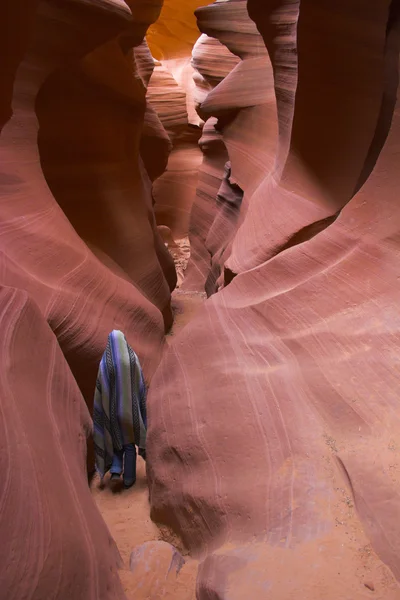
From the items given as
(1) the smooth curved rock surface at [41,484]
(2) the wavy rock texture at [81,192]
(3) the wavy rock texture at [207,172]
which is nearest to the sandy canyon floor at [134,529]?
(1) the smooth curved rock surface at [41,484]

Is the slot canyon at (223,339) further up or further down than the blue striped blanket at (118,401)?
further up

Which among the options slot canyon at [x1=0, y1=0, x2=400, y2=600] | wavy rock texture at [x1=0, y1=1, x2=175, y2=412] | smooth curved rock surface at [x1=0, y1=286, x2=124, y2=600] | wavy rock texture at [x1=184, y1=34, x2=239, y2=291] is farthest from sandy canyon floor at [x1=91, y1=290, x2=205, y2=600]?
wavy rock texture at [x1=184, y1=34, x2=239, y2=291]

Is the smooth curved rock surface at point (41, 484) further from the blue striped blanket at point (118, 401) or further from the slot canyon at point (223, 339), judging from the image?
the blue striped blanket at point (118, 401)

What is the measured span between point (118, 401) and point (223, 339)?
667mm

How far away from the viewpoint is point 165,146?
7980 mm

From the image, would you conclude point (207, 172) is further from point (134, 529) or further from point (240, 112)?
point (134, 529)

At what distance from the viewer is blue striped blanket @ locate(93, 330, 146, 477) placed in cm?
304

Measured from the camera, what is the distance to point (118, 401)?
3.04m

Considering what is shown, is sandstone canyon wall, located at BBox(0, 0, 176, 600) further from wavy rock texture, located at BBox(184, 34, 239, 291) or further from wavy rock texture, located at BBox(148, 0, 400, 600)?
wavy rock texture, located at BBox(184, 34, 239, 291)

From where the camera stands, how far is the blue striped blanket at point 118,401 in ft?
9.97

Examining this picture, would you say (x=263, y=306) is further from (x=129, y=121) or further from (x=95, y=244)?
(x=129, y=121)

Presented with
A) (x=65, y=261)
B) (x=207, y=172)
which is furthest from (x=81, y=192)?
(x=207, y=172)

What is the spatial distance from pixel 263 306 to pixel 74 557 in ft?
5.75

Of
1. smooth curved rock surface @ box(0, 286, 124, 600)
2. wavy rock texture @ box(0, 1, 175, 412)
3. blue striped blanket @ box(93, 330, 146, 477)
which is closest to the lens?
smooth curved rock surface @ box(0, 286, 124, 600)
